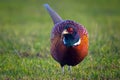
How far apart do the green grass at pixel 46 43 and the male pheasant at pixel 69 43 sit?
1.09ft

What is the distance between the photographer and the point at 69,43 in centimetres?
675

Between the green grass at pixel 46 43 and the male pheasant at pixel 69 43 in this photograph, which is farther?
the green grass at pixel 46 43

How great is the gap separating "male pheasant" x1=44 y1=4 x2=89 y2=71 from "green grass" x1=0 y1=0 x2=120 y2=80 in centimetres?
33

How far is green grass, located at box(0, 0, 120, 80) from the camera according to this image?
291 inches

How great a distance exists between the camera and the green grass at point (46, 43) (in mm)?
7402

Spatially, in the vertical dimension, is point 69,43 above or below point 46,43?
above

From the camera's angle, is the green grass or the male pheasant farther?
the green grass

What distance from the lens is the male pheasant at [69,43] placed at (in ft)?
22.2

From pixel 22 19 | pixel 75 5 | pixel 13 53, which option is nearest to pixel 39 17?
pixel 22 19

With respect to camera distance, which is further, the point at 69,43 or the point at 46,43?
the point at 46,43

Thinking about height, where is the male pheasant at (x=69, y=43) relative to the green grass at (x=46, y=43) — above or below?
above

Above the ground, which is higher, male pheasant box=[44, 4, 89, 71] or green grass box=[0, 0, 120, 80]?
male pheasant box=[44, 4, 89, 71]

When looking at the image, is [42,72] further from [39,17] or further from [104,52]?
[39,17]

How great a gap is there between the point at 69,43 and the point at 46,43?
13.2ft
